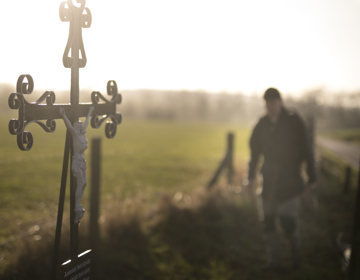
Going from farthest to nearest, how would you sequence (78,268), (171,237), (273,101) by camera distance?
(171,237)
(273,101)
(78,268)

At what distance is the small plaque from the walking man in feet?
9.08

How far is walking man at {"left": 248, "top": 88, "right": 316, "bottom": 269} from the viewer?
14.3ft

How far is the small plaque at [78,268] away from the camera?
214 centimetres

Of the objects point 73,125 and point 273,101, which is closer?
point 73,125

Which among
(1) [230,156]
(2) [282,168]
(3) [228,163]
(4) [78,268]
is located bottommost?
(3) [228,163]

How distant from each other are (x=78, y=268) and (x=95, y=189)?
2495mm

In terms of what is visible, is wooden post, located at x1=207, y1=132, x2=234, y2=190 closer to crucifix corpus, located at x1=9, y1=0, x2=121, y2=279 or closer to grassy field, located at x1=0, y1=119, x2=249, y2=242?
grassy field, located at x1=0, y1=119, x2=249, y2=242

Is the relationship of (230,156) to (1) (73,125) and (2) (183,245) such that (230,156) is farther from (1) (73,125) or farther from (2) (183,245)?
(1) (73,125)

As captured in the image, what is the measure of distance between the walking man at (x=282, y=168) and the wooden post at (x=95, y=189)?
2138 millimetres

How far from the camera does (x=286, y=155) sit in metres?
4.42

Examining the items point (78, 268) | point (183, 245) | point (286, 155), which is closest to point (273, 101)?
point (286, 155)

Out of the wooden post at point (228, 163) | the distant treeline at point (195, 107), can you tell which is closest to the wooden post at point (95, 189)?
the wooden post at point (228, 163)

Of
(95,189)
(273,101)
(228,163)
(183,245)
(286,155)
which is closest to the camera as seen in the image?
(273,101)

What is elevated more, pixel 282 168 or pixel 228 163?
pixel 282 168
